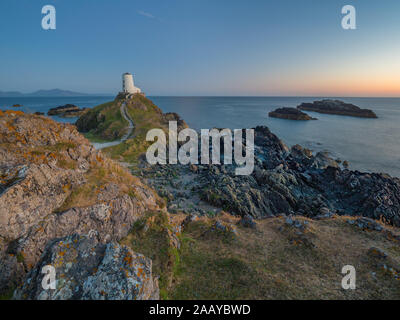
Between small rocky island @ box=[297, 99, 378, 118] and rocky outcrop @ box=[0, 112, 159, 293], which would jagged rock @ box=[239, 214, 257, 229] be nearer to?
rocky outcrop @ box=[0, 112, 159, 293]

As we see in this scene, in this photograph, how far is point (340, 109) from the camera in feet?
440

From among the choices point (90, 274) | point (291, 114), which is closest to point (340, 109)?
point (291, 114)

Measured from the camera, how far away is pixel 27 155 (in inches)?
364

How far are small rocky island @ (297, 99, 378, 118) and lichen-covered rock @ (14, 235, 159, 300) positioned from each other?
146796mm

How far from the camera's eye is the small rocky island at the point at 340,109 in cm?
11462

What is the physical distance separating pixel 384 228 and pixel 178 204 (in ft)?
55.0

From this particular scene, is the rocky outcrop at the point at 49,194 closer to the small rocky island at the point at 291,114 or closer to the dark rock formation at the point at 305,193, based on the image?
the dark rock formation at the point at 305,193

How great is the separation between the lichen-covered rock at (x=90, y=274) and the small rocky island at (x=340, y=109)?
482 ft

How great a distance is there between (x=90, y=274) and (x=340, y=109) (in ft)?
549

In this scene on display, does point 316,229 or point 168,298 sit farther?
point 316,229

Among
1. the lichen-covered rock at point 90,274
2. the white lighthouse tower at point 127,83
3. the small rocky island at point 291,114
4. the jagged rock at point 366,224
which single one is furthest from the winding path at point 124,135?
the small rocky island at point 291,114
